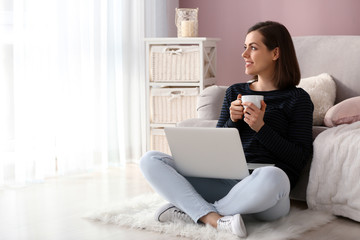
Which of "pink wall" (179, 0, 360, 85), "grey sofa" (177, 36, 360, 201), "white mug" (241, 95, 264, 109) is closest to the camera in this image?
"white mug" (241, 95, 264, 109)

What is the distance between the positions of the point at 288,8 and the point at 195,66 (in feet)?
2.79

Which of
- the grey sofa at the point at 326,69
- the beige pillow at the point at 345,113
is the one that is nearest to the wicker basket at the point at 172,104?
→ the grey sofa at the point at 326,69

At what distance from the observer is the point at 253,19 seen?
178 inches

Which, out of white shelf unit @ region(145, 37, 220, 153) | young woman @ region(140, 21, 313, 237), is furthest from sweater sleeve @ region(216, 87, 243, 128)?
white shelf unit @ region(145, 37, 220, 153)

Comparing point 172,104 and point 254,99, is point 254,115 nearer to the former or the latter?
point 254,99

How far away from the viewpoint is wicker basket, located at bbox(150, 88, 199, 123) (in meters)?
4.00

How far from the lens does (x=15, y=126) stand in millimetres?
3527

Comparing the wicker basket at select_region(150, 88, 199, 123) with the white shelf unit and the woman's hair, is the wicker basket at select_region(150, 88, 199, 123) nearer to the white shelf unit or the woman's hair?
the white shelf unit

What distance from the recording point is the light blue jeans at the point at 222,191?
2355mm

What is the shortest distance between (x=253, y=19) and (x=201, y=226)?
2.39 meters

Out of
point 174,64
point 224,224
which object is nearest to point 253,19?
point 174,64

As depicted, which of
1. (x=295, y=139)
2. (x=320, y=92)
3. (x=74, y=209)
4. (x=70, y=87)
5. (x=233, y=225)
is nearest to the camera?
(x=233, y=225)

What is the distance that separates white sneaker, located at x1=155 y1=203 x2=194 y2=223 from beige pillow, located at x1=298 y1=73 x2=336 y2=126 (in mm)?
921

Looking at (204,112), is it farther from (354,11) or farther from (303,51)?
(354,11)
